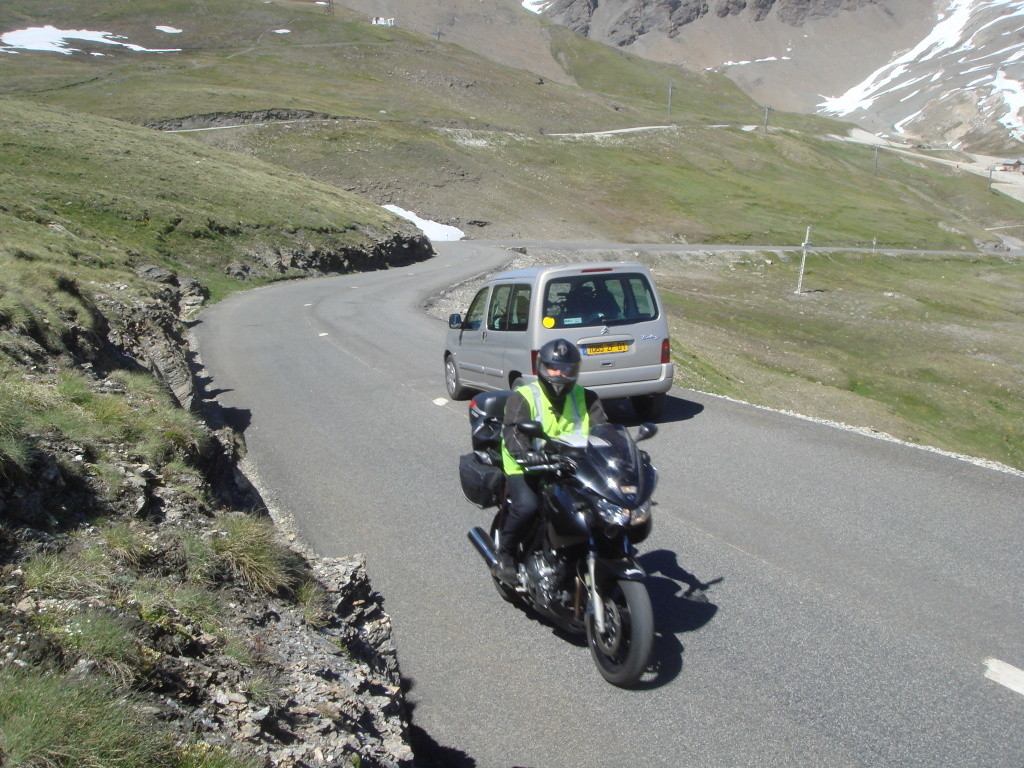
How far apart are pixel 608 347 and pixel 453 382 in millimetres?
3073

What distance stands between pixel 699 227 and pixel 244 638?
239 feet

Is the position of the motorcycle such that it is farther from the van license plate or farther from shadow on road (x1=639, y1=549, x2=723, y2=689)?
the van license plate

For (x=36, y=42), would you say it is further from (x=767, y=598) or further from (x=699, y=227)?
(x=767, y=598)

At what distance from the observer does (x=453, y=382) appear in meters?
12.4

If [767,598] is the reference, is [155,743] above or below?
above

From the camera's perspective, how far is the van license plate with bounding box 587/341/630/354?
10.1 meters

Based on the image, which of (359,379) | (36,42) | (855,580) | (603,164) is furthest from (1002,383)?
(36,42)

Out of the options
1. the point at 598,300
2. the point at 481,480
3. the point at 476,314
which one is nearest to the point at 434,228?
the point at 476,314

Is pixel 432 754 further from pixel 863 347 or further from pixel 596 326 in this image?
pixel 863 347

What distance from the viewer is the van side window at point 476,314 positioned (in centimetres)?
1158

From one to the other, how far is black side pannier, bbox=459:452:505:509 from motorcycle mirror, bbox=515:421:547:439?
34.9 inches

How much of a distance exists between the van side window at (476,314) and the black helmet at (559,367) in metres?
6.35

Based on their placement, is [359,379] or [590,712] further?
[359,379]

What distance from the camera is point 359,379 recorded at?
46.1 feet
